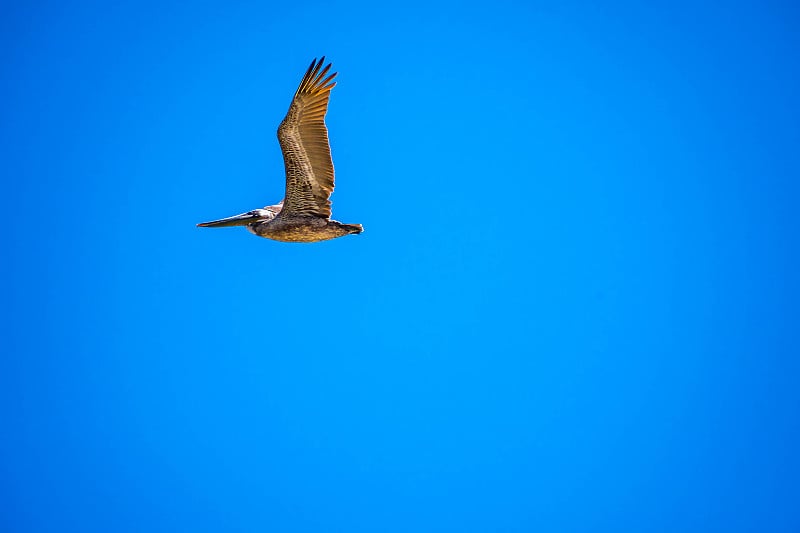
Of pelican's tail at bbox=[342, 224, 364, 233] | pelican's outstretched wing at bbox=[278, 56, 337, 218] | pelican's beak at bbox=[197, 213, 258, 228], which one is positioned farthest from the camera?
pelican's beak at bbox=[197, 213, 258, 228]

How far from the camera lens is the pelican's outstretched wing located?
689 inches

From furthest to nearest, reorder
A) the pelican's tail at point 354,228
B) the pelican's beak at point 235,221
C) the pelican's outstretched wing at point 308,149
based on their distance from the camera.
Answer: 1. the pelican's beak at point 235,221
2. the pelican's tail at point 354,228
3. the pelican's outstretched wing at point 308,149

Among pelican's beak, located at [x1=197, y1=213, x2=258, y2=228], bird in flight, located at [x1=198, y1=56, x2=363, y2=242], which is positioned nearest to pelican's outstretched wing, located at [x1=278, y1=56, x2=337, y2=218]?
bird in flight, located at [x1=198, y1=56, x2=363, y2=242]

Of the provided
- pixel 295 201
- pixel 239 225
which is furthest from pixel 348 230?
pixel 239 225

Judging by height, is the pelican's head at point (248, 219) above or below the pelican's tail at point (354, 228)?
above

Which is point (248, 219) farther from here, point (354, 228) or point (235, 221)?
point (354, 228)

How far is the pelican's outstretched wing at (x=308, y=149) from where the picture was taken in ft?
57.4

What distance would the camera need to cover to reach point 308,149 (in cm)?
1798

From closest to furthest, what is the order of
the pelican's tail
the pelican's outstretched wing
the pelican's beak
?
the pelican's outstretched wing
the pelican's tail
the pelican's beak

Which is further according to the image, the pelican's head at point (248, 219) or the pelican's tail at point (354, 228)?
the pelican's head at point (248, 219)

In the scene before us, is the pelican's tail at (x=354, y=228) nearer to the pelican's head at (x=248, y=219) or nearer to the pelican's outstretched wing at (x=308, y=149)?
the pelican's outstretched wing at (x=308, y=149)

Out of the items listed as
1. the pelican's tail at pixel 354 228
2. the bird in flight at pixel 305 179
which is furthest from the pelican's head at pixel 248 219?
the pelican's tail at pixel 354 228

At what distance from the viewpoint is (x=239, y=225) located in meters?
19.9

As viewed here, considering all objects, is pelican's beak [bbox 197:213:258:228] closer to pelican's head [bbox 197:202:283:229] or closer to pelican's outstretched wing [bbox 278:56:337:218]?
pelican's head [bbox 197:202:283:229]
